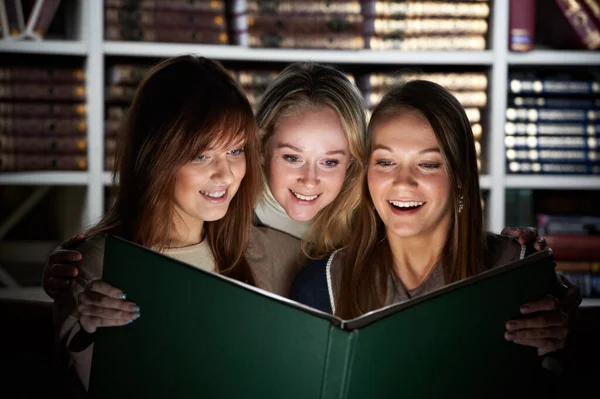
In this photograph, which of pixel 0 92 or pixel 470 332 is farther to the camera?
pixel 0 92

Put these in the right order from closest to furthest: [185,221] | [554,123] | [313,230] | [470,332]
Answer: [470,332] → [185,221] → [313,230] → [554,123]

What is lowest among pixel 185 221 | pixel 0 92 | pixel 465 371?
pixel 465 371

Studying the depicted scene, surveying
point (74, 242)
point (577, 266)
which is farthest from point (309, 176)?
point (577, 266)

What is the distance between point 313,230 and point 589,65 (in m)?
1.45

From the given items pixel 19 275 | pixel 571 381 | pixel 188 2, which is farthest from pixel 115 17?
pixel 571 381

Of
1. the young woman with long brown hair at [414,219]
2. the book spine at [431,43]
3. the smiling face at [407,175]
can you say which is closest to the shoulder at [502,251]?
the young woman with long brown hair at [414,219]

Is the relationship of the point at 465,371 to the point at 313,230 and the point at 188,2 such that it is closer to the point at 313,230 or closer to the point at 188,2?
the point at 313,230

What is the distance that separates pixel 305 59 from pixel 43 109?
0.87 m

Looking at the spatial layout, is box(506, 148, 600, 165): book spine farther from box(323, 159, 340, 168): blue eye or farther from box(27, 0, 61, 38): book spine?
box(27, 0, 61, 38): book spine

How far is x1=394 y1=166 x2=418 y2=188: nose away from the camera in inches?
49.2

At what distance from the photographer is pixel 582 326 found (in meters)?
1.44

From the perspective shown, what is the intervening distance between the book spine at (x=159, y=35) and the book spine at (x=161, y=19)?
13mm

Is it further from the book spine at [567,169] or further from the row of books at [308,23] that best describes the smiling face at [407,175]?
the book spine at [567,169]

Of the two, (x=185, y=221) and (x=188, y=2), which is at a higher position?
(x=188, y=2)
